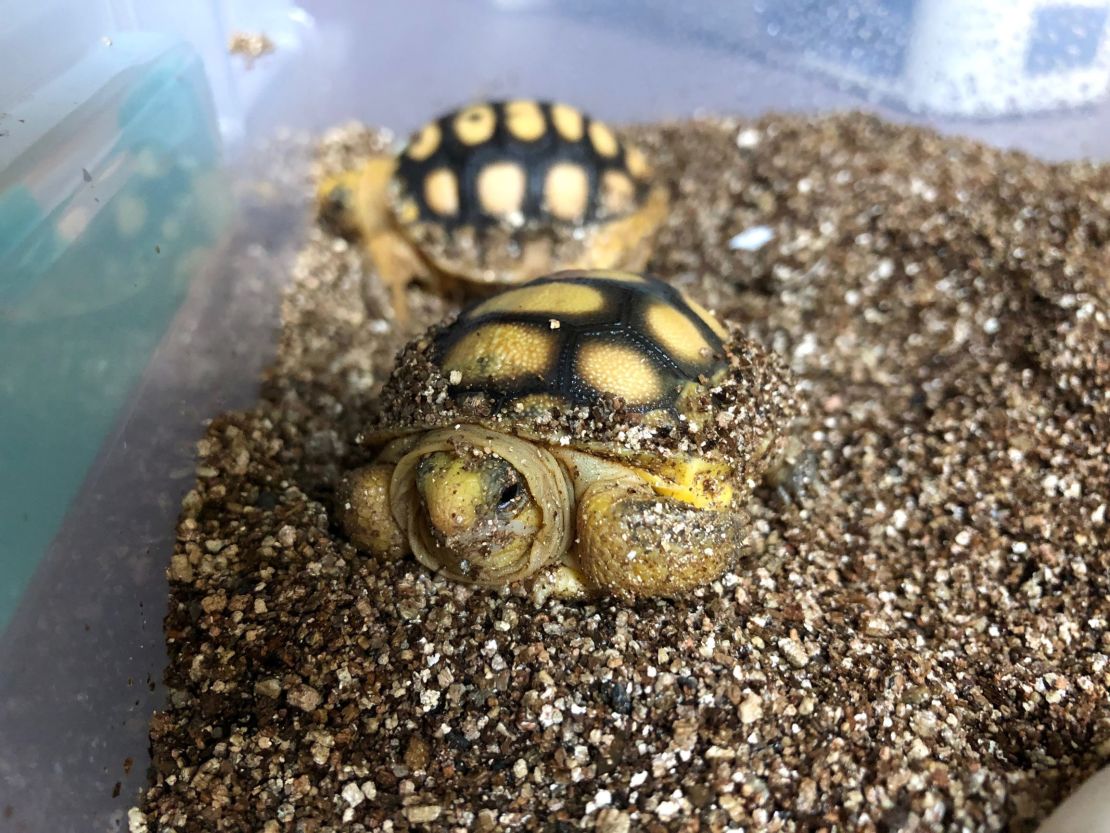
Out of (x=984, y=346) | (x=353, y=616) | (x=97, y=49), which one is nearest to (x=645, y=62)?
(x=984, y=346)

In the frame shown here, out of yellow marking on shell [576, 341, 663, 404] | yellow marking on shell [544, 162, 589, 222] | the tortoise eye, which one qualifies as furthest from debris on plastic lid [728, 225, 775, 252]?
the tortoise eye

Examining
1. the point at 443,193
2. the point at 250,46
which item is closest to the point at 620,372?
the point at 443,193

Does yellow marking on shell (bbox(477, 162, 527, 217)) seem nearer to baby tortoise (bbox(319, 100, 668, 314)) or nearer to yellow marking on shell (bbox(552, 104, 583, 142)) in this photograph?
baby tortoise (bbox(319, 100, 668, 314))

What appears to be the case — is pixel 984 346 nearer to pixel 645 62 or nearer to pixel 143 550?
pixel 645 62

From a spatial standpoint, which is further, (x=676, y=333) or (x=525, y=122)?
(x=525, y=122)

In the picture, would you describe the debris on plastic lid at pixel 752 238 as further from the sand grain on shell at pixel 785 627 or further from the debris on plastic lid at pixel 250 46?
the debris on plastic lid at pixel 250 46

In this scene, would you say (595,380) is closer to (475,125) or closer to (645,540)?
(645,540)

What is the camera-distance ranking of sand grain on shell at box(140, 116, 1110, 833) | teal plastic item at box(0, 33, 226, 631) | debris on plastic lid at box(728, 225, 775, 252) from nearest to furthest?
sand grain on shell at box(140, 116, 1110, 833) < teal plastic item at box(0, 33, 226, 631) < debris on plastic lid at box(728, 225, 775, 252)
